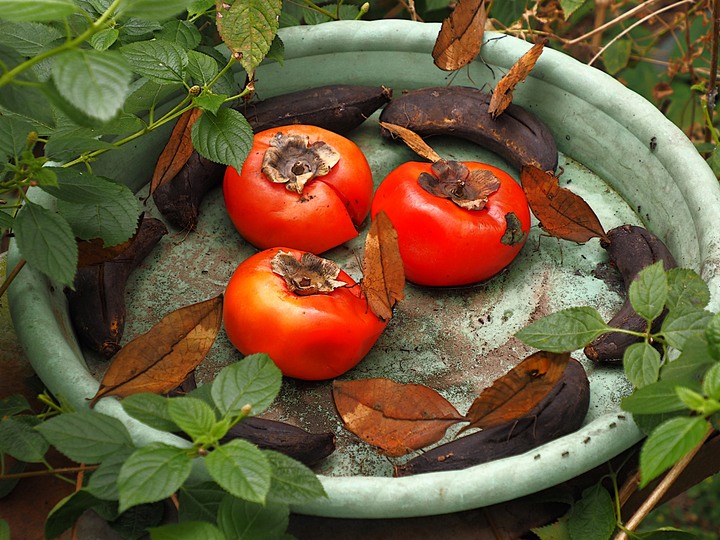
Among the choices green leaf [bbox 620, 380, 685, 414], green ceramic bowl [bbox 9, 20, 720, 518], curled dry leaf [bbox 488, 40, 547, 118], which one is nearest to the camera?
green leaf [bbox 620, 380, 685, 414]

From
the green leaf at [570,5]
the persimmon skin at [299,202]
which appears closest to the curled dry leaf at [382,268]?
the persimmon skin at [299,202]

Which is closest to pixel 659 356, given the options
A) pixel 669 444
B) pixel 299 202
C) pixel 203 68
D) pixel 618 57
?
pixel 669 444

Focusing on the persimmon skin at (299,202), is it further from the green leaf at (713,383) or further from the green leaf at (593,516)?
the green leaf at (713,383)

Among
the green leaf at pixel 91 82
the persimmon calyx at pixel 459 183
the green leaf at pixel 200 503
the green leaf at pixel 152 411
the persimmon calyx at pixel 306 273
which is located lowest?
the green leaf at pixel 200 503

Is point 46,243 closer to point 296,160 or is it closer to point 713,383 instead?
point 296,160

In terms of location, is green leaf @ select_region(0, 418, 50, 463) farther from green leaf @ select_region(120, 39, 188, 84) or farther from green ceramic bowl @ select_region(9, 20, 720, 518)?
green leaf @ select_region(120, 39, 188, 84)

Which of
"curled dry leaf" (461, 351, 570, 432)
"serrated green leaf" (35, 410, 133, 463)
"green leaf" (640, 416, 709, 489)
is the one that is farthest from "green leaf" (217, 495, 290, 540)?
"green leaf" (640, 416, 709, 489)

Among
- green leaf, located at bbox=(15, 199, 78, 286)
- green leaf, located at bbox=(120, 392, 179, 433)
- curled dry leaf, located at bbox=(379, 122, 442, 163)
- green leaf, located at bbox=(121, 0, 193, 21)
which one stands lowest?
curled dry leaf, located at bbox=(379, 122, 442, 163)

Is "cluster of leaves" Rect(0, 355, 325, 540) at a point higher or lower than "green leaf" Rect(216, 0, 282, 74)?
lower
